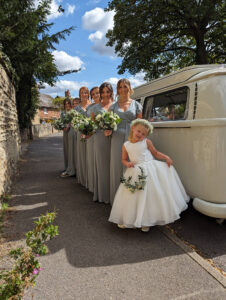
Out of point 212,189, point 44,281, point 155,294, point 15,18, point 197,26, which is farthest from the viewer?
point 197,26

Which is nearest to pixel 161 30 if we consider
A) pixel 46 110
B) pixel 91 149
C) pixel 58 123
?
pixel 58 123

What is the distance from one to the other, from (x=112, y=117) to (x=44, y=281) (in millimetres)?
2461

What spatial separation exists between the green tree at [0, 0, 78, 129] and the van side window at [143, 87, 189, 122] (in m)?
6.58

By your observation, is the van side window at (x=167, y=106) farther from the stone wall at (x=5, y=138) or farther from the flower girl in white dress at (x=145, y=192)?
the stone wall at (x=5, y=138)

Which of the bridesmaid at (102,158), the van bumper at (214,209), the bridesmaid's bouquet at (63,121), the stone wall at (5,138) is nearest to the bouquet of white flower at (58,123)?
the bridesmaid's bouquet at (63,121)

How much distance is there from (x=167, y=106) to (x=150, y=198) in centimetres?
178

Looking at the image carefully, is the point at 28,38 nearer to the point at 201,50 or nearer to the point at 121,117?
the point at 121,117

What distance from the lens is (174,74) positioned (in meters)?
3.90

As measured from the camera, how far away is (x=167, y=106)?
13.5 ft

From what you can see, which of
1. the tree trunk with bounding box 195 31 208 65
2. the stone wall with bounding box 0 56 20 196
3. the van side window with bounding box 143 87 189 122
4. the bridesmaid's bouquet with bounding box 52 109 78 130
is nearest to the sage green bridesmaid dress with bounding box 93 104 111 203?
the van side window with bounding box 143 87 189 122

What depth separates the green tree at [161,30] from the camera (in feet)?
40.4

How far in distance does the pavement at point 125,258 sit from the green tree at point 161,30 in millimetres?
11626

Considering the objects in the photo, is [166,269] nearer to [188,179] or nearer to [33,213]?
[188,179]

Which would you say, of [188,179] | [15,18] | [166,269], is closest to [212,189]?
[188,179]
